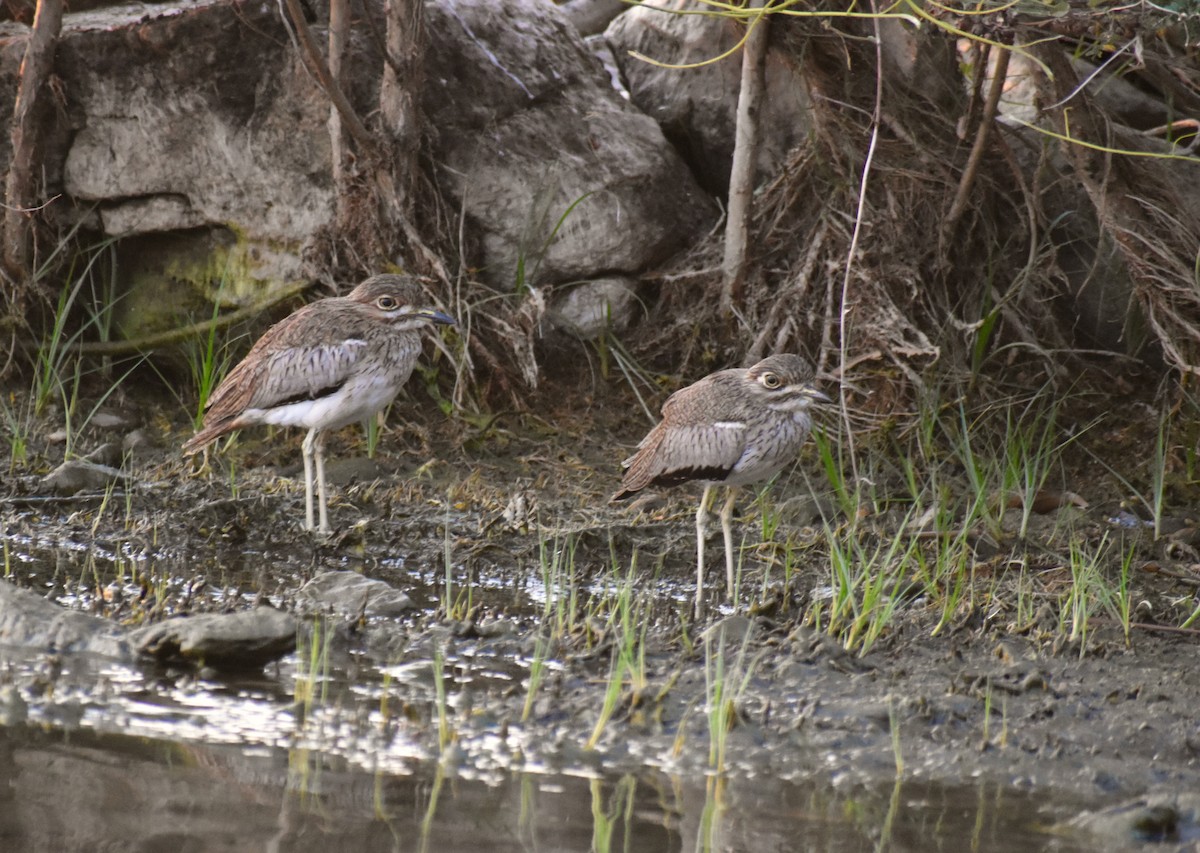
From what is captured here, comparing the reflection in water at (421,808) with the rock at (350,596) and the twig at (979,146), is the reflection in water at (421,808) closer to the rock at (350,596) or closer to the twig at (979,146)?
the rock at (350,596)

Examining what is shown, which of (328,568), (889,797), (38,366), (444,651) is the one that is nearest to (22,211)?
(38,366)

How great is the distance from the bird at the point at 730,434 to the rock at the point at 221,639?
6.00 ft

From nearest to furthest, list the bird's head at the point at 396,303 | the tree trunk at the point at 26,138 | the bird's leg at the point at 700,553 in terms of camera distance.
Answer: the bird's leg at the point at 700,553, the bird's head at the point at 396,303, the tree trunk at the point at 26,138

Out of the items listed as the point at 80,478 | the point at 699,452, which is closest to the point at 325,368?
the point at 80,478

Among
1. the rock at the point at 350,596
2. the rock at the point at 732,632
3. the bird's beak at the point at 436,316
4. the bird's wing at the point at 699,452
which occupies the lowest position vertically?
the rock at the point at 350,596

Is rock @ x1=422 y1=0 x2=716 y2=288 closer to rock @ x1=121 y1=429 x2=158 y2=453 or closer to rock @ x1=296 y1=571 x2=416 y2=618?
rock @ x1=121 y1=429 x2=158 y2=453

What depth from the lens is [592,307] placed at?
8172mm

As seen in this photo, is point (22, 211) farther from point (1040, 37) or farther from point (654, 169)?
point (1040, 37)

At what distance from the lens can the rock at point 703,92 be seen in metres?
8.21

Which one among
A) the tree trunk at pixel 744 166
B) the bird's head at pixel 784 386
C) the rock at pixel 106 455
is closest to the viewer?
the bird's head at pixel 784 386

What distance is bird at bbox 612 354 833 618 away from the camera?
598cm

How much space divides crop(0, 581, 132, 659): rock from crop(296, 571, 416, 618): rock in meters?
0.78

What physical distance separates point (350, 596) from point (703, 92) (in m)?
4.34

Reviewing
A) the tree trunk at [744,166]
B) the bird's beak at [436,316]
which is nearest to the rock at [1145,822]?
the bird's beak at [436,316]
